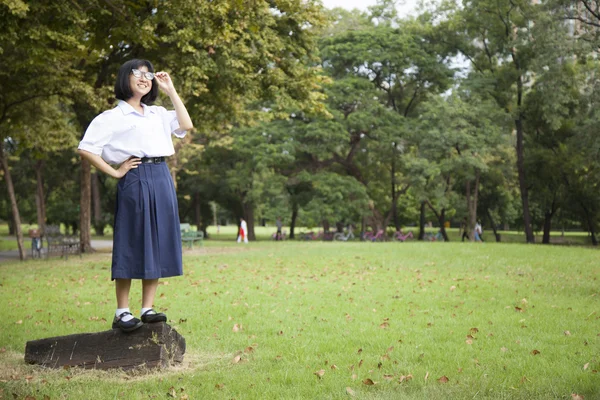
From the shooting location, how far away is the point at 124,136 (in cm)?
559

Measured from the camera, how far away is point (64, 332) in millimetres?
7816

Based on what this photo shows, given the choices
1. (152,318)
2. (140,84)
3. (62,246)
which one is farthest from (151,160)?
(62,246)

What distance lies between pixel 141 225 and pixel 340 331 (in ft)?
10.4

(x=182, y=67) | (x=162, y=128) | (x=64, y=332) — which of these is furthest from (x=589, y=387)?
(x=182, y=67)

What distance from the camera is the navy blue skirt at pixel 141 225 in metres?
5.56

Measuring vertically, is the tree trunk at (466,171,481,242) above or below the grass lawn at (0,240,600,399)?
above

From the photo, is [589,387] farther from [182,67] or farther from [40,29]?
[182,67]

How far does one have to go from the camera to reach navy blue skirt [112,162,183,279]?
5562 mm

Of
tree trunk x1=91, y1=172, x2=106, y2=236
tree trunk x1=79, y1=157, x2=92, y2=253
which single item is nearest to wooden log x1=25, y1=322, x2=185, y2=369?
tree trunk x1=79, y1=157, x2=92, y2=253

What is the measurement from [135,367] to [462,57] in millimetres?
36787

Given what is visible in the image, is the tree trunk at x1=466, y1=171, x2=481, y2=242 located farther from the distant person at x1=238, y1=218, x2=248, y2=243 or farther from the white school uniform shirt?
the white school uniform shirt

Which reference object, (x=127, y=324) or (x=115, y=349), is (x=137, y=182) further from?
(x=115, y=349)

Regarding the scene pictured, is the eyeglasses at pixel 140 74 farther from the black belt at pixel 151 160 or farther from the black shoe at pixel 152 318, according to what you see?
the black shoe at pixel 152 318

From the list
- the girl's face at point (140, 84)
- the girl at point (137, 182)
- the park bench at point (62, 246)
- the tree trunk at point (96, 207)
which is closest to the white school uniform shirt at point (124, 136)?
the girl at point (137, 182)
